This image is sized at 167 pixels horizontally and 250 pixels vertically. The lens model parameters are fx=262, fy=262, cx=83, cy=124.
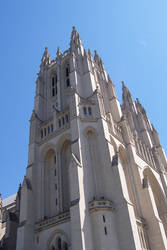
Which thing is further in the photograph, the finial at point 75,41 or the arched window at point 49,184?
the finial at point 75,41

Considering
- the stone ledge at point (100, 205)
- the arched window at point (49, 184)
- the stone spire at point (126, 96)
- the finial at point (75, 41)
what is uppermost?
the finial at point (75, 41)

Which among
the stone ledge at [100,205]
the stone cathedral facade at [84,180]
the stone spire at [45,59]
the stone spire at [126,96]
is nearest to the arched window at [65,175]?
the stone cathedral facade at [84,180]

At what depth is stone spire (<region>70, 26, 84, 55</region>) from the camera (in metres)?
44.1

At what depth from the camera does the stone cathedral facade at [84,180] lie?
22.4 meters

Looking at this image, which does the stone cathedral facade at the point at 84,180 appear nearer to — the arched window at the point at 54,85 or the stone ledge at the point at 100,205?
the stone ledge at the point at 100,205

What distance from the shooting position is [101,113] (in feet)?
101

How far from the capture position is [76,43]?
45.8 meters

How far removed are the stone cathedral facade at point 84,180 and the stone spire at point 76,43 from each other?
859 mm

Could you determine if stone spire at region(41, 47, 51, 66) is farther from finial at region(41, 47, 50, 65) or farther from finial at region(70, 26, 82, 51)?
finial at region(70, 26, 82, 51)

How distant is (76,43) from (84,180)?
28.7 m

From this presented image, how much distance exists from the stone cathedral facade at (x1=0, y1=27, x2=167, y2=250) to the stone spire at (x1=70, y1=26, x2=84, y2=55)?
86 centimetres

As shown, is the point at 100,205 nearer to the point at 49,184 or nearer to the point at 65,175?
the point at 65,175

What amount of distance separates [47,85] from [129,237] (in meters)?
28.9

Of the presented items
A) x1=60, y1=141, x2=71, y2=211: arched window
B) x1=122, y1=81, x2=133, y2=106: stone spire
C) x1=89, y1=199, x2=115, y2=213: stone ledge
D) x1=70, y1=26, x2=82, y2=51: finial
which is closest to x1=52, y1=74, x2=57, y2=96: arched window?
x1=70, y1=26, x2=82, y2=51: finial
